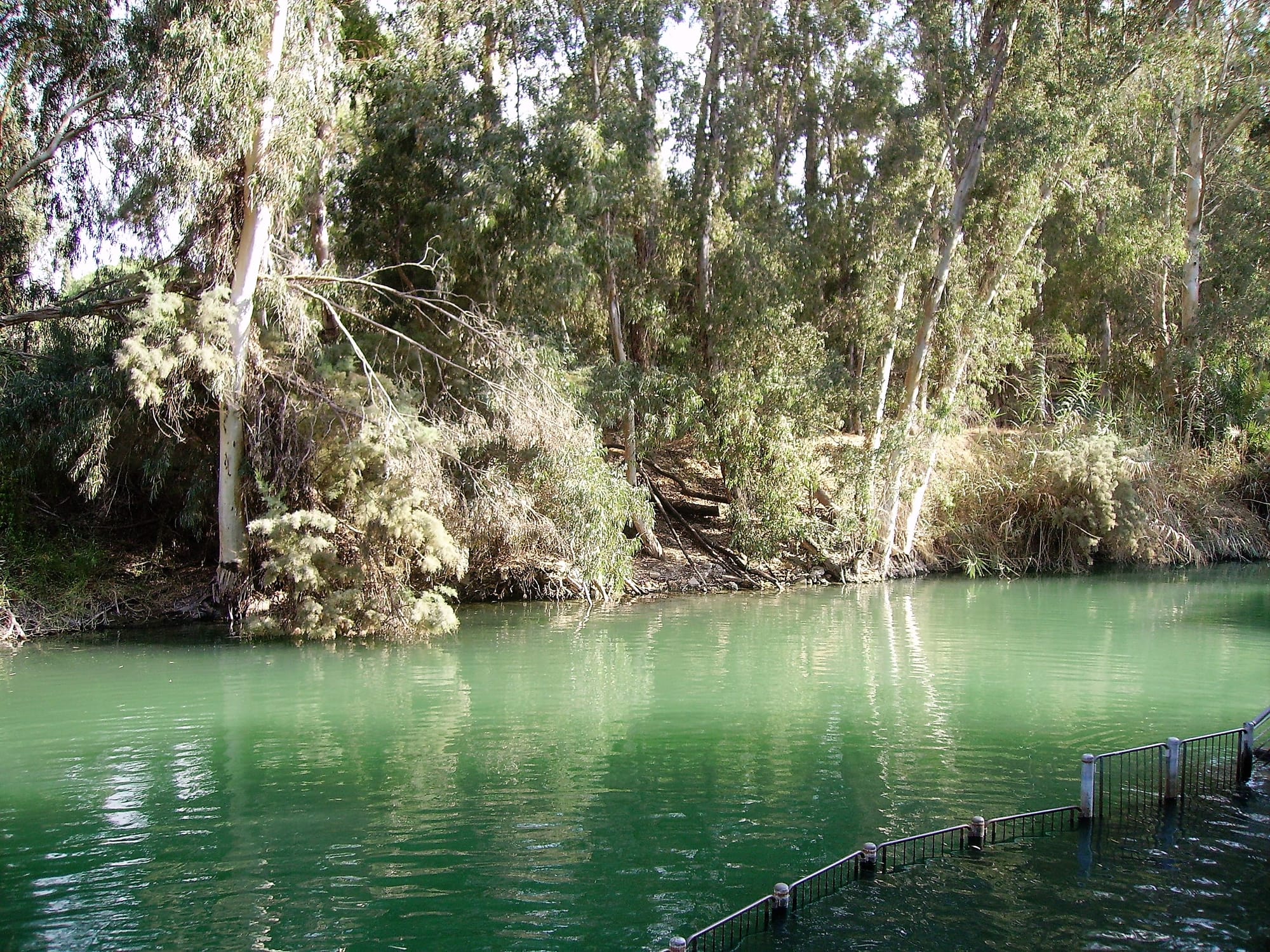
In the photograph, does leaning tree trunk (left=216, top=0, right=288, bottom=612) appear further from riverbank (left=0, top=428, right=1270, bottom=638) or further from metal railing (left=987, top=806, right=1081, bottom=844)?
metal railing (left=987, top=806, right=1081, bottom=844)

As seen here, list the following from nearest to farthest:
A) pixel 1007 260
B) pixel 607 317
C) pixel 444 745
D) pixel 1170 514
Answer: pixel 444 745
pixel 607 317
pixel 1007 260
pixel 1170 514

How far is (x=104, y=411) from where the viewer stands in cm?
1698

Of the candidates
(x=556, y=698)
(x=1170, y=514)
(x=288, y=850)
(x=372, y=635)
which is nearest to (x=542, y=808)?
(x=288, y=850)

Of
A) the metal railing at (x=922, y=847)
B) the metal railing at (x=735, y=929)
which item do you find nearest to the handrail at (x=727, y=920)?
the metal railing at (x=735, y=929)

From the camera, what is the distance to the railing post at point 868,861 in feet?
23.6

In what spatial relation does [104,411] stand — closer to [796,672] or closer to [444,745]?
[444,745]

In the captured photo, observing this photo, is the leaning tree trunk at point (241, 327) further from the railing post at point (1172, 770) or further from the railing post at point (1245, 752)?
the railing post at point (1245, 752)

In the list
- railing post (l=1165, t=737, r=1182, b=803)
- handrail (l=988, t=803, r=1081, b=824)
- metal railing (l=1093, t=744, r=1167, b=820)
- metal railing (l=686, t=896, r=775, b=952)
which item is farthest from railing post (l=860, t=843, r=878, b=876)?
railing post (l=1165, t=737, r=1182, b=803)

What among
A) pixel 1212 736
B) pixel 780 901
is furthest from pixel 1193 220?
pixel 780 901

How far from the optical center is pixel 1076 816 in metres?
8.29

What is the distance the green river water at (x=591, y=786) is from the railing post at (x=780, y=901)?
0.16m

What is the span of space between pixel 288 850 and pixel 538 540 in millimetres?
11027

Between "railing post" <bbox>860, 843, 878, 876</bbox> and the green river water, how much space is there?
0.15 metres

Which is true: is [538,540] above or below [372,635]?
above
